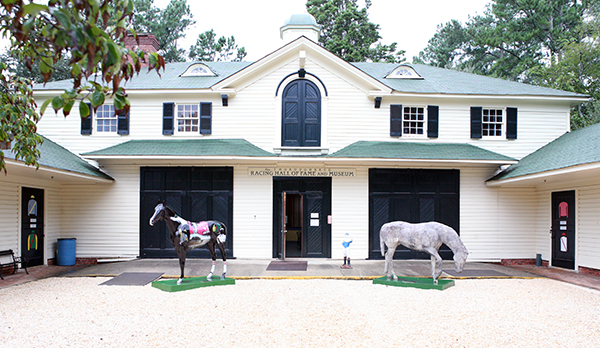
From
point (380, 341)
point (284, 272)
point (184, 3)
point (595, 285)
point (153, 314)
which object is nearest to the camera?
point (380, 341)

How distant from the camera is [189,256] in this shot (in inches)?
542

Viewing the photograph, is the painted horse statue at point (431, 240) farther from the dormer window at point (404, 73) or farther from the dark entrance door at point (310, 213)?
the dormer window at point (404, 73)

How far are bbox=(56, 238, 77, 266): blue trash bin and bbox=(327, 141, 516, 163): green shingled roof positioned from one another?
8.85 m

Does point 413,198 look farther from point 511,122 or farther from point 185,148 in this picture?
point 185,148

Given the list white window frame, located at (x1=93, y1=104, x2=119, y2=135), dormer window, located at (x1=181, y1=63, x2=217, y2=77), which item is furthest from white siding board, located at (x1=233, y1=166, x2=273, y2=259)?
white window frame, located at (x1=93, y1=104, x2=119, y2=135)

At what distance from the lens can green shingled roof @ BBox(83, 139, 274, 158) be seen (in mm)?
12805

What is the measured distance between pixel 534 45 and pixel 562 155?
23.4 metres

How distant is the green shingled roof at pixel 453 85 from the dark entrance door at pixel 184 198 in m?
6.83

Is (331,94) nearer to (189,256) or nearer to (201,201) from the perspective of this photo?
(201,201)

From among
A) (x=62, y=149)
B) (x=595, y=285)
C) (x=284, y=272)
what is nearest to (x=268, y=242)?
(x=284, y=272)

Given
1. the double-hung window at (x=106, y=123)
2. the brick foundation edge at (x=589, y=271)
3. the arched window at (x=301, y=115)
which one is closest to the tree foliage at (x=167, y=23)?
the double-hung window at (x=106, y=123)

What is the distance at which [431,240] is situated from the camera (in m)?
9.68

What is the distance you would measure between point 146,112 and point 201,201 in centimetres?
368

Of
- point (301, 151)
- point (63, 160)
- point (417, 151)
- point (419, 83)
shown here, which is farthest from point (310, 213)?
point (63, 160)
